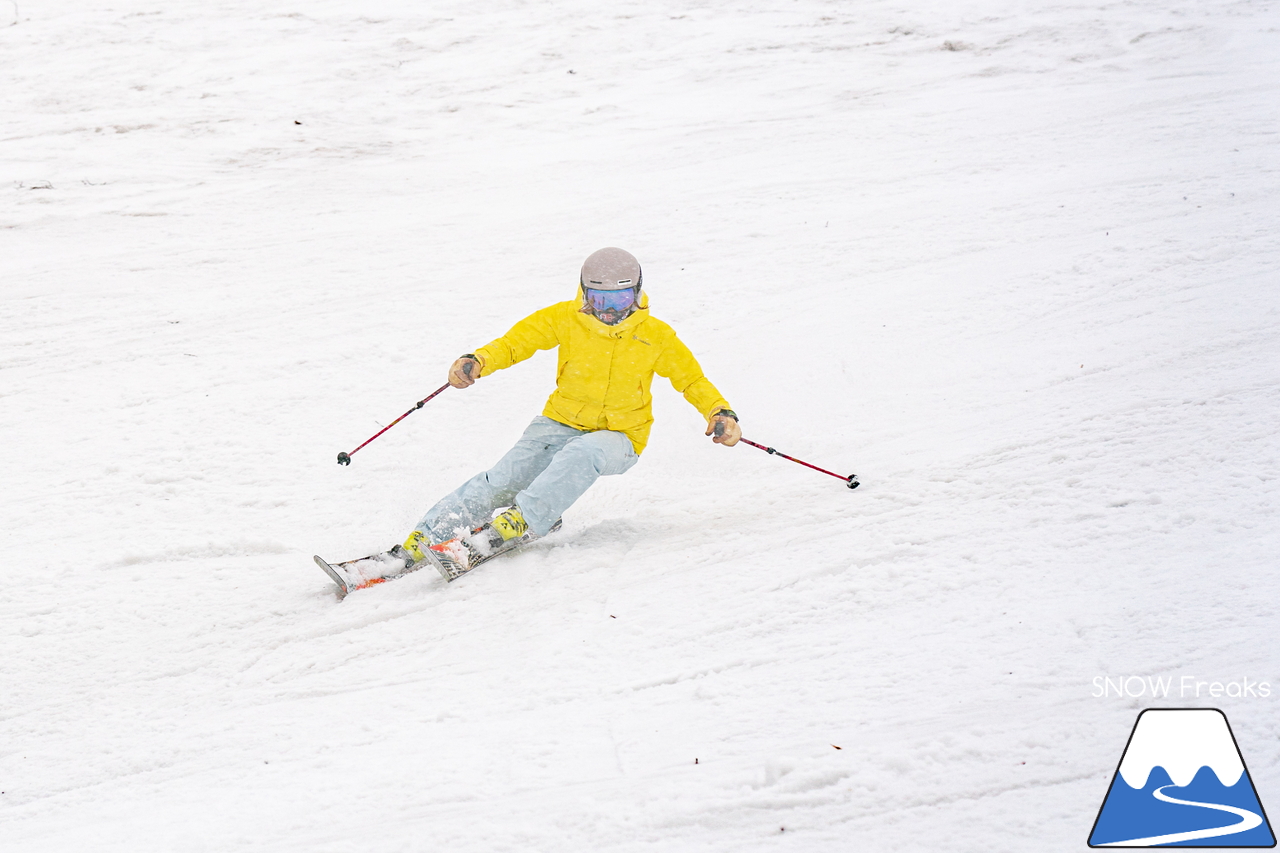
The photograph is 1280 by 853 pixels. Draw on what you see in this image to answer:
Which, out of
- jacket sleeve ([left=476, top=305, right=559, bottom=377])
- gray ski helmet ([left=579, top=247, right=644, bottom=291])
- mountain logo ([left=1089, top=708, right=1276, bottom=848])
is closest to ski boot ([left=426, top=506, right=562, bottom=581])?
jacket sleeve ([left=476, top=305, right=559, bottom=377])

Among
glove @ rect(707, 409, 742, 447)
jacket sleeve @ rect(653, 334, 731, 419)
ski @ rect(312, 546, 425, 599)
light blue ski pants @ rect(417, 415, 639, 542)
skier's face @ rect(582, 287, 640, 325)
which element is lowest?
ski @ rect(312, 546, 425, 599)

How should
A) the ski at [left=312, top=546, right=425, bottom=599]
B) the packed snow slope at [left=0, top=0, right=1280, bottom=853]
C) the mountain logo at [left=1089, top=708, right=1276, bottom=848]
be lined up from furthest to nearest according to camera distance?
the ski at [left=312, top=546, right=425, bottom=599] < the packed snow slope at [left=0, top=0, right=1280, bottom=853] < the mountain logo at [left=1089, top=708, right=1276, bottom=848]

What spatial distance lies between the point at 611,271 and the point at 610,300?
12 centimetres

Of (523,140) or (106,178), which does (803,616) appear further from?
(106,178)

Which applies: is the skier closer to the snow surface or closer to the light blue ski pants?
the light blue ski pants

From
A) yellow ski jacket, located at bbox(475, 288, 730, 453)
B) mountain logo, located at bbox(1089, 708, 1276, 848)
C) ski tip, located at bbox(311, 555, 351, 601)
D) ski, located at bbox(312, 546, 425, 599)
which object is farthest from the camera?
yellow ski jacket, located at bbox(475, 288, 730, 453)

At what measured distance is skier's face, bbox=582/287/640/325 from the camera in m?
3.84

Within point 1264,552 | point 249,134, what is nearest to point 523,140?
point 249,134

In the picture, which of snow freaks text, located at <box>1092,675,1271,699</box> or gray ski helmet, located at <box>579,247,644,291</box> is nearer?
snow freaks text, located at <box>1092,675,1271,699</box>

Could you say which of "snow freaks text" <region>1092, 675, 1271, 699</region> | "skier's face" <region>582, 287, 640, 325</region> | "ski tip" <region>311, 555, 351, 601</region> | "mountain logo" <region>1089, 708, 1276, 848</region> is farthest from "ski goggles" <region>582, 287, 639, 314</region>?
"mountain logo" <region>1089, 708, 1276, 848</region>

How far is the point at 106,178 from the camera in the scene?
7.19 metres

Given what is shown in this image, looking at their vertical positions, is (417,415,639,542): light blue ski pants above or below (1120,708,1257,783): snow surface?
above

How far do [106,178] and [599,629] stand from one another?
607 cm

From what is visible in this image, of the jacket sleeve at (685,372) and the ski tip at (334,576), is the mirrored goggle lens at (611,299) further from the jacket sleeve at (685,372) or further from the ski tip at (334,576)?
the ski tip at (334,576)
